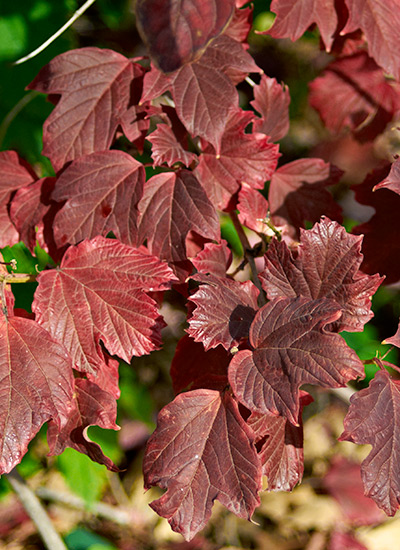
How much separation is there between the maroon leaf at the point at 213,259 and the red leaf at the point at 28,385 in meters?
0.22

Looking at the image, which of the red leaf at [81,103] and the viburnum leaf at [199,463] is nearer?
the viburnum leaf at [199,463]

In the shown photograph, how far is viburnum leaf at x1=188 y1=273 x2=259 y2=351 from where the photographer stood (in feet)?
2.05

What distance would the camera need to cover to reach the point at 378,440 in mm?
595

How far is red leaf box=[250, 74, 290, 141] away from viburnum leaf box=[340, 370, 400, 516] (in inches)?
18.7

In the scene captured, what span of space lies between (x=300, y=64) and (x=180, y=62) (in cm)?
165

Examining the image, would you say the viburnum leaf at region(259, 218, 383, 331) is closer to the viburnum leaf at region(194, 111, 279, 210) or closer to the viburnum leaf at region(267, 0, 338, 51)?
the viburnum leaf at region(194, 111, 279, 210)

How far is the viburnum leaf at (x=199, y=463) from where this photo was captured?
60 centimetres

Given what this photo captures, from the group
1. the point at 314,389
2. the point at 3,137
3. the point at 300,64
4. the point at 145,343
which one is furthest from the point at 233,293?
the point at 300,64

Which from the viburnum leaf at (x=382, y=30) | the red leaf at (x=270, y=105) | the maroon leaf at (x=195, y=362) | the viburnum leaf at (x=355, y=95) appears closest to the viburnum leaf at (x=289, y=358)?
the maroon leaf at (x=195, y=362)

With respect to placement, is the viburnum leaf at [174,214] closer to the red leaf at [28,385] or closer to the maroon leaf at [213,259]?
the maroon leaf at [213,259]

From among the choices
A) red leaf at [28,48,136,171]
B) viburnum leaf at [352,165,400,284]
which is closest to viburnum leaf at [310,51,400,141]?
viburnum leaf at [352,165,400,284]

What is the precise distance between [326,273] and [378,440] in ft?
0.69

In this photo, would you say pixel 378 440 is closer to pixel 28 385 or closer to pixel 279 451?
pixel 279 451

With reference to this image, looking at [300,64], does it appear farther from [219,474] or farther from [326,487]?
[219,474]
